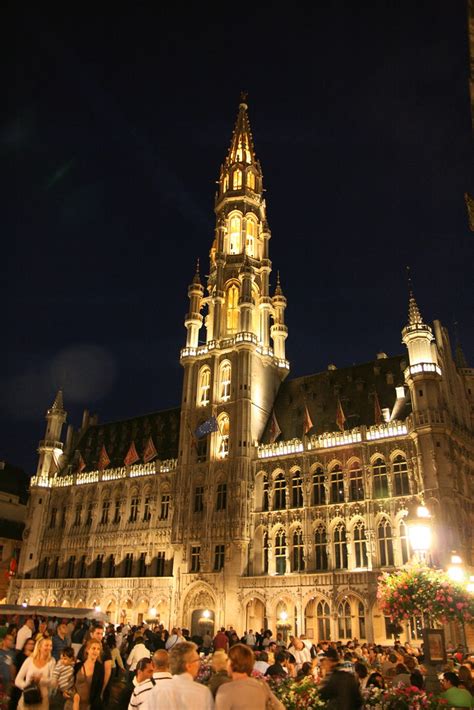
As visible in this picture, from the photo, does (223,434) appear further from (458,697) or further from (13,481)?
(458,697)

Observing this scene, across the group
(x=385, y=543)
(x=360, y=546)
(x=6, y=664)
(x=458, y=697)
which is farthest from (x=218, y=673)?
(x=360, y=546)

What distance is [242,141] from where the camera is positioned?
220ft

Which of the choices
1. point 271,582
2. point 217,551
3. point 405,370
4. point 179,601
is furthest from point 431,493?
point 179,601

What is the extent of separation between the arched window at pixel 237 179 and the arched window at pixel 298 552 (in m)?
36.5

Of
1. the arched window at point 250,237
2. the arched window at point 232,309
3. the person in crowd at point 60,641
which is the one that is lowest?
the person in crowd at point 60,641

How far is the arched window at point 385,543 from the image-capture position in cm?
3828

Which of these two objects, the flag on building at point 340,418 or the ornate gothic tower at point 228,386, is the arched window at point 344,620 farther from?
the flag on building at point 340,418

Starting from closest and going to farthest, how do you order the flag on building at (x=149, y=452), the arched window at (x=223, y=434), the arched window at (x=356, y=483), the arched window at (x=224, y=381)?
the arched window at (x=356, y=483)
the arched window at (x=223, y=434)
the arched window at (x=224, y=381)
the flag on building at (x=149, y=452)

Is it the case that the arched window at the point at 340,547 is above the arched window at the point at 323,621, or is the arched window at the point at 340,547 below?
above

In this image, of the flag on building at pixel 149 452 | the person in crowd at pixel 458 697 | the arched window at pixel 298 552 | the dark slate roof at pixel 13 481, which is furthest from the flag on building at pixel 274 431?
the person in crowd at pixel 458 697

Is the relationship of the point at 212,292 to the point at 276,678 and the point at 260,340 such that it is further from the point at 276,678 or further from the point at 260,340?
the point at 276,678

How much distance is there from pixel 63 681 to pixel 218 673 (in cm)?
300

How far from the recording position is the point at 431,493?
36.5 m

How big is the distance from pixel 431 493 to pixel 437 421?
477 cm
